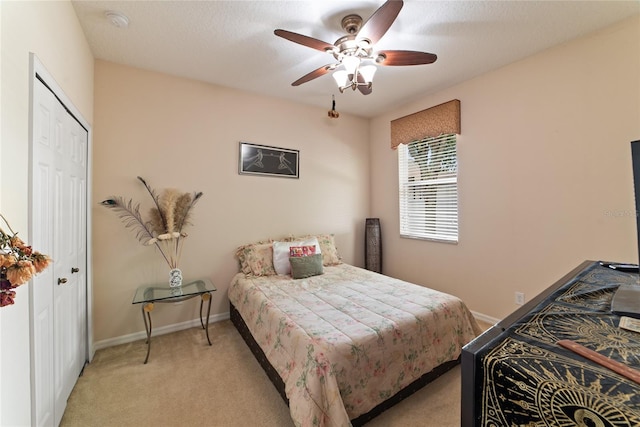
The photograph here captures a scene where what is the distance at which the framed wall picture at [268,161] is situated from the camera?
3209mm

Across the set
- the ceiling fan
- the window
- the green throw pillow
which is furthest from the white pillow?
the ceiling fan

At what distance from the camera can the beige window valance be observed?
10.1 feet

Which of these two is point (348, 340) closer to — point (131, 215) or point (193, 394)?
point (193, 394)

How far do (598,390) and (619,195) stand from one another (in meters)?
2.42

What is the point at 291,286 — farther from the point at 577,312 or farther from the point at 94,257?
the point at 577,312

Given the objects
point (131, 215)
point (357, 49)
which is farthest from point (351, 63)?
point (131, 215)

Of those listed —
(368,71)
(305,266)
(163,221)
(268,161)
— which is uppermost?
(368,71)

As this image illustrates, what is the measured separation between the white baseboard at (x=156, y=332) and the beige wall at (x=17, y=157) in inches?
59.2

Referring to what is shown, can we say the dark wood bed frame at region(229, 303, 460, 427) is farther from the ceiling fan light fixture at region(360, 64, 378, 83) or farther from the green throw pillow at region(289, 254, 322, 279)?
the ceiling fan light fixture at region(360, 64, 378, 83)

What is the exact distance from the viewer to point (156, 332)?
108 inches

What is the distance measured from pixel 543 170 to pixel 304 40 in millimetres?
2423

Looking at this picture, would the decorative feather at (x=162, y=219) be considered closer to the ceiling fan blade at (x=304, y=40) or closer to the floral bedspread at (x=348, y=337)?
the floral bedspread at (x=348, y=337)

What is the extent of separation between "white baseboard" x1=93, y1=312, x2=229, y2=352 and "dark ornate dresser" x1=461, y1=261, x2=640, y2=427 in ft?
9.53

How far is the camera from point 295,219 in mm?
3574
